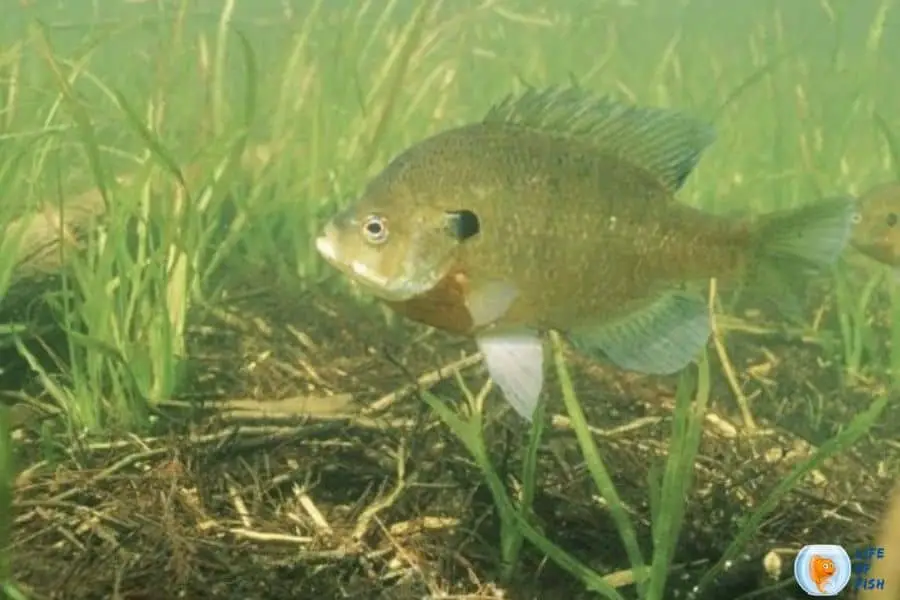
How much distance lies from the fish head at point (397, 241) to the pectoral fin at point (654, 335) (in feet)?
1.17

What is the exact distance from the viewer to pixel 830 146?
5617 mm

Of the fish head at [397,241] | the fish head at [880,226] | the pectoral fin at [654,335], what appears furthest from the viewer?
the fish head at [880,226]

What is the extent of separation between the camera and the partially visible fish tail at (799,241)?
187 cm

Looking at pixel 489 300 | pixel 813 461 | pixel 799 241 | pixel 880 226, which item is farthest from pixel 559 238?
pixel 880 226

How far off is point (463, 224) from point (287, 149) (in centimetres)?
248

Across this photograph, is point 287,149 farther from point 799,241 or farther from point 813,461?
point 813,461

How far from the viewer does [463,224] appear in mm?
1875

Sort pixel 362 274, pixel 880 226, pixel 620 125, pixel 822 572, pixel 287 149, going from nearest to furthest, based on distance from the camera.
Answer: pixel 362 274 < pixel 620 125 < pixel 822 572 < pixel 880 226 < pixel 287 149

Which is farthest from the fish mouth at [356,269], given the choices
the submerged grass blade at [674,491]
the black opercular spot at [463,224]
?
the submerged grass blade at [674,491]

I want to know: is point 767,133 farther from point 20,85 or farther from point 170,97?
point 20,85

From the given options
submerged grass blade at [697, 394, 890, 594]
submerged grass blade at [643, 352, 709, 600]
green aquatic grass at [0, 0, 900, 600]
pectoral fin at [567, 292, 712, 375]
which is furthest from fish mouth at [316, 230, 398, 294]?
submerged grass blade at [697, 394, 890, 594]

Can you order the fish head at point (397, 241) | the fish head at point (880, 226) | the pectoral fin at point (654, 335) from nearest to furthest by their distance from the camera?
the fish head at point (397, 241), the pectoral fin at point (654, 335), the fish head at point (880, 226)

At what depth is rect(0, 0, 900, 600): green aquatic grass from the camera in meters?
2.07

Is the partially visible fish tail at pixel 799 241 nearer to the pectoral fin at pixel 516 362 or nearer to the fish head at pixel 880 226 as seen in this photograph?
the pectoral fin at pixel 516 362
